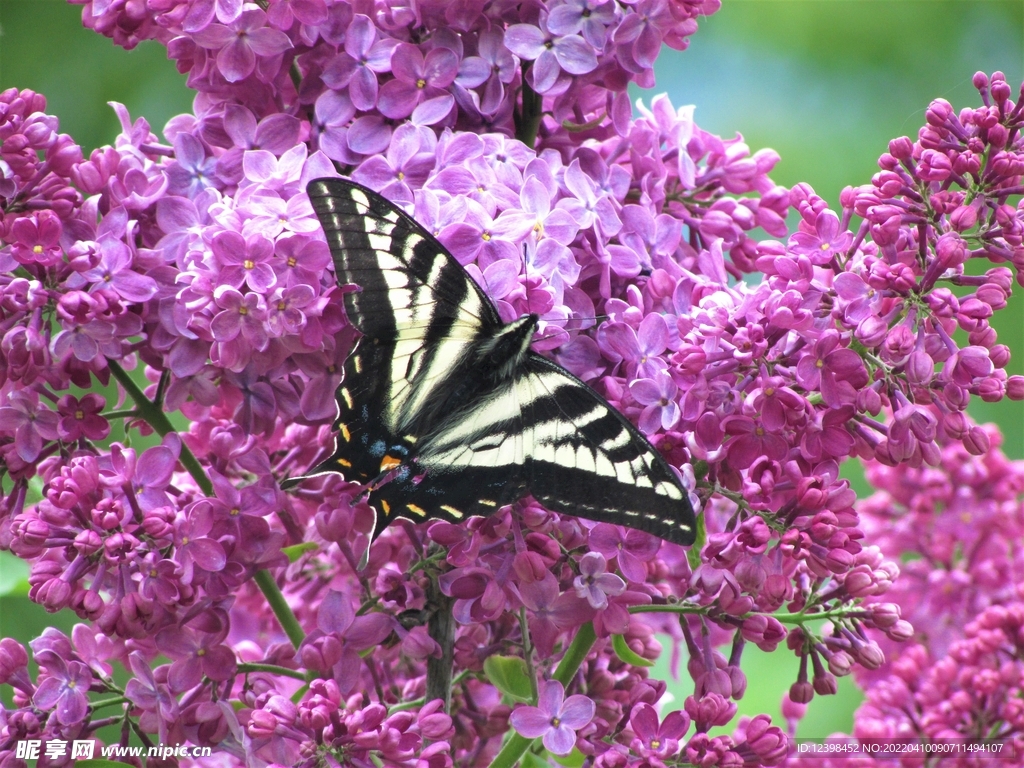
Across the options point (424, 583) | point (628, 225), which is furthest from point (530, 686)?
point (628, 225)

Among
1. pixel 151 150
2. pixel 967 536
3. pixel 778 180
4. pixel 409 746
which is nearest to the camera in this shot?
pixel 409 746

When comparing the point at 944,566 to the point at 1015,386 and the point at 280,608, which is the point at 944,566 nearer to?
the point at 1015,386

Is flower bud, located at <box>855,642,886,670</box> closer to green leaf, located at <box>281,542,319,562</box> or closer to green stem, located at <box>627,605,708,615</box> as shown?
green stem, located at <box>627,605,708,615</box>

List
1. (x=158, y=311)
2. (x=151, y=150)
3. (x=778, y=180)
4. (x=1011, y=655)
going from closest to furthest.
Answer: (x=158, y=311) → (x=151, y=150) → (x=1011, y=655) → (x=778, y=180)

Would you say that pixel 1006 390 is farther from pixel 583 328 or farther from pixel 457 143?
pixel 457 143

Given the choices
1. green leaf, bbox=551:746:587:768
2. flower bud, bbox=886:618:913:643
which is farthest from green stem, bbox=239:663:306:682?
flower bud, bbox=886:618:913:643
